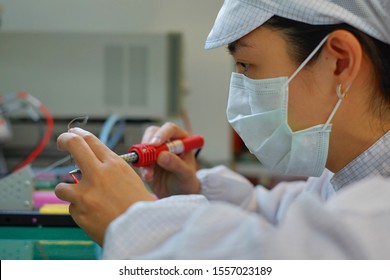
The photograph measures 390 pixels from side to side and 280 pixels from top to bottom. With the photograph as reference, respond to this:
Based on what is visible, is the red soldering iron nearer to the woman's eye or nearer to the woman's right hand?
the woman's right hand

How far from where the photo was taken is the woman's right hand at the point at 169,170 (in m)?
1.10

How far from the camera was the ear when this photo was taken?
81 cm

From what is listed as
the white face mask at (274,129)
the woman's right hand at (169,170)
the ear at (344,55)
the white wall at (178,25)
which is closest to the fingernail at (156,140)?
the woman's right hand at (169,170)

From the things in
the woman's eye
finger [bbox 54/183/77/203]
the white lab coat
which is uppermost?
the woman's eye

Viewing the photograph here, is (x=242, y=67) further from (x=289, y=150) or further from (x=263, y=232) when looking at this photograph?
(x=263, y=232)

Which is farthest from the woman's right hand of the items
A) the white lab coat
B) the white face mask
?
the white lab coat

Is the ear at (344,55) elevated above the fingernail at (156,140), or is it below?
above

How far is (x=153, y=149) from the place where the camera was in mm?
1056

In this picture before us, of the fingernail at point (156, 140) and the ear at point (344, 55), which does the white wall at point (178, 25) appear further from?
the ear at point (344, 55)

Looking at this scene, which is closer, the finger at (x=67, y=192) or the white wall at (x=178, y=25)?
the finger at (x=67, y=192)

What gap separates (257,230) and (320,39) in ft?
1.39

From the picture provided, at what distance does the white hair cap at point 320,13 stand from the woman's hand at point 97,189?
1.04ft
